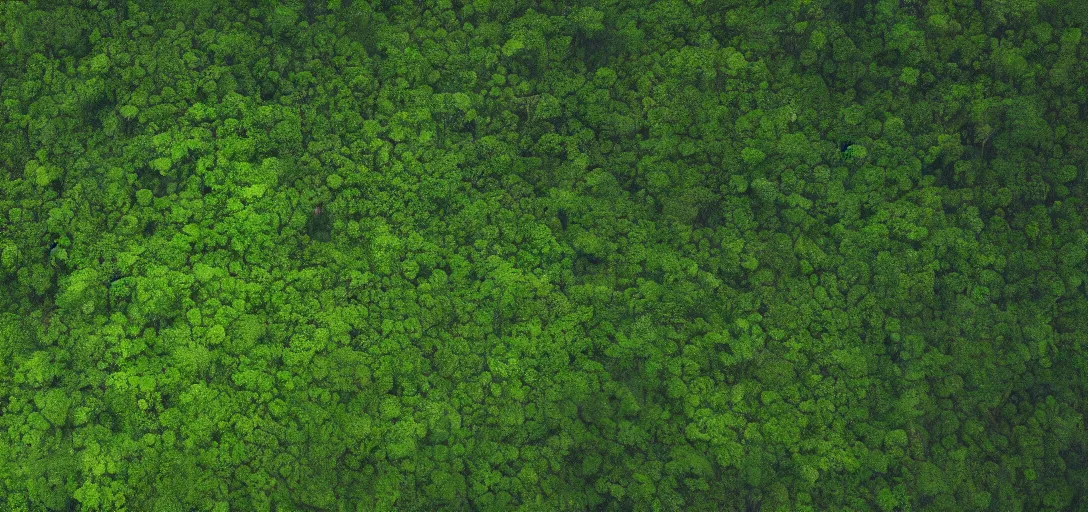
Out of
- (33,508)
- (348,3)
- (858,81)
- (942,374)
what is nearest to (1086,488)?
(942,374)

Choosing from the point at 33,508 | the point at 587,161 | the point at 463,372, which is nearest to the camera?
the point at 33,508

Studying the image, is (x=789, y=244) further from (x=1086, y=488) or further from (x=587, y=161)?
(x=1086, y=488)

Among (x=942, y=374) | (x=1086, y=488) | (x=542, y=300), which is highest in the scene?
(x=542, y=300)

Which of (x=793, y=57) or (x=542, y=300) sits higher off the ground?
(x=793, y=57)

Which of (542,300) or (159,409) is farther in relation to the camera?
(542,300)

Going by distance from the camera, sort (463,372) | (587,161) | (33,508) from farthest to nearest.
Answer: (587,161)
(463,372)
(33,508)

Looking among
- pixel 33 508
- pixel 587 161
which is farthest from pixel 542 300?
pixel 33 508

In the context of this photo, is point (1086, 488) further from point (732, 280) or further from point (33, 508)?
point (33, 508)
